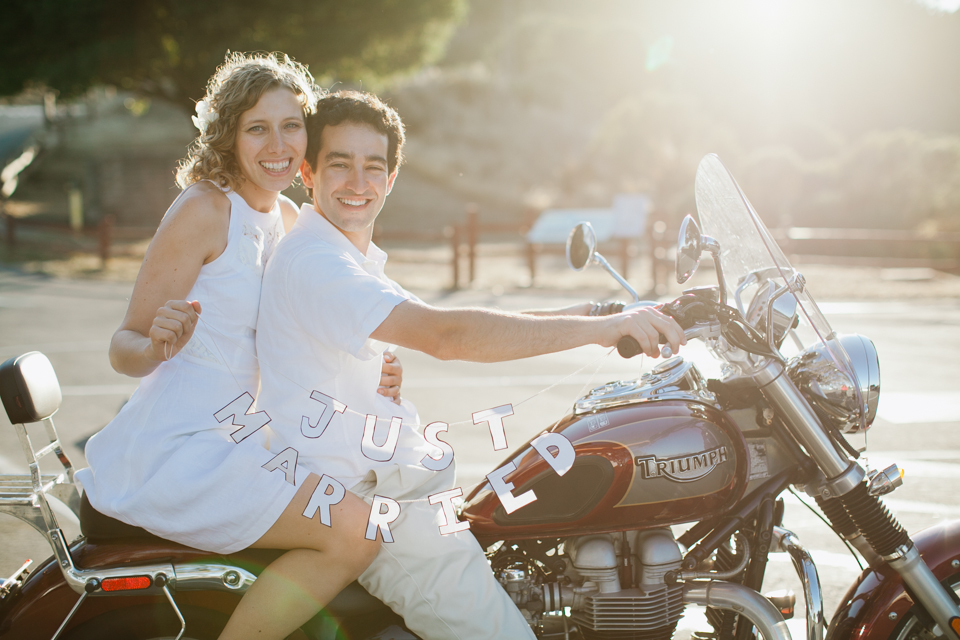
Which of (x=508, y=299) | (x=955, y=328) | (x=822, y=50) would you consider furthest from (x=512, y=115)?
(x=955, y=328)

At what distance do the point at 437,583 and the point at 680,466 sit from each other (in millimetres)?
666

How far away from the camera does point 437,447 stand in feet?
6.08

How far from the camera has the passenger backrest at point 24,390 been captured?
1.91m

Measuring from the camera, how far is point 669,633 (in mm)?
1946

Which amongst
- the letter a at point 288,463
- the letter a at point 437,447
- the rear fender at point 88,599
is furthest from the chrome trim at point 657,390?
the rear fender at point 88,599

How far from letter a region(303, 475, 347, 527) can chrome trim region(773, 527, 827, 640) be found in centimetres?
116

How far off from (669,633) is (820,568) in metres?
1.81

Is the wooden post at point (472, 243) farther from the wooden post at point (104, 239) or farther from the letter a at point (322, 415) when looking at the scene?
the letter a at point (322, 415)

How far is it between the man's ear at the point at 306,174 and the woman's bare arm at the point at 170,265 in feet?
0.93

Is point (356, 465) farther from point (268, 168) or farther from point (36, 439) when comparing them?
point (36, 439)

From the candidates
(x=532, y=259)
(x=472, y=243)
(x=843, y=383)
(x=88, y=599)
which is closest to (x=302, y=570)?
(x=88, y=599)

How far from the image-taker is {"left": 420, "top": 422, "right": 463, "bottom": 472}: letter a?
1776 millimetres

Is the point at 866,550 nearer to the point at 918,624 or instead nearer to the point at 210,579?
the point at 918,624

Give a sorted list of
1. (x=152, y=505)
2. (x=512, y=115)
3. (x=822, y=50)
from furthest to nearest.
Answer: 1. (x=822, y=50)
2. (x=512, y=115)
3. (x=152, y=505)
